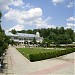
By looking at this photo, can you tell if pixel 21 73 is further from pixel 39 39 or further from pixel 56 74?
pixel 39 39

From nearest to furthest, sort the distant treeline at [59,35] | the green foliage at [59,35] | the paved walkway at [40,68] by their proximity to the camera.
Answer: the paved walkway at [40,68]
the distant treeline at [59,35]
the green foliage at [59,35]

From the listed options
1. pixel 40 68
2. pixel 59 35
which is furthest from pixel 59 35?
pixel 40 68

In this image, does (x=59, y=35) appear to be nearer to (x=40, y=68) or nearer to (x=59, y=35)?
(x=59, y=35)

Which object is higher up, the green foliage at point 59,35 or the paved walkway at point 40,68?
the green foliage at point 59,35

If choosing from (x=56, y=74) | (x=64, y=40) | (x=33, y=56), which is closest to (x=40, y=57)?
(x=33, y=56)

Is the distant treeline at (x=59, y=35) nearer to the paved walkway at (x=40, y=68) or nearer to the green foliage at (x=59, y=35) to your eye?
the green foliage at (x=59, y=35)

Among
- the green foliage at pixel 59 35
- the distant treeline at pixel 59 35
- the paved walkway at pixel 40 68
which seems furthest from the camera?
the green foliage at pixel 59 35

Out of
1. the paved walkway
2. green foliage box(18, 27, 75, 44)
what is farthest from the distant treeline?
the paved walkway

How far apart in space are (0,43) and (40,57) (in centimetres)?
1064

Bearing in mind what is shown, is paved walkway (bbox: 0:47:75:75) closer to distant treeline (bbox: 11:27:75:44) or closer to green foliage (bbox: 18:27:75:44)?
green foliage (bbox: 18:27:75:44)

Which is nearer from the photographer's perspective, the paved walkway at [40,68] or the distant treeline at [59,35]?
the paved walkway at [40,68]

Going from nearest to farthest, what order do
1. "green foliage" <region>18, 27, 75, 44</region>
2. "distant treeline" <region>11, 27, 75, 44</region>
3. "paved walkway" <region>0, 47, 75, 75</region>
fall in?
"paved walkway" <region>0, 47, 75, 75</region>
"distant treeline" <region>11, 27, 75, 44</region>
"green foliage" <region>18, 27, 75, 44</region>

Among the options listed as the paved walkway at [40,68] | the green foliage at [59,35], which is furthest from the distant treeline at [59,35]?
the paved walkway at [40,68]

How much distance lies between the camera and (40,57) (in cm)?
3036
